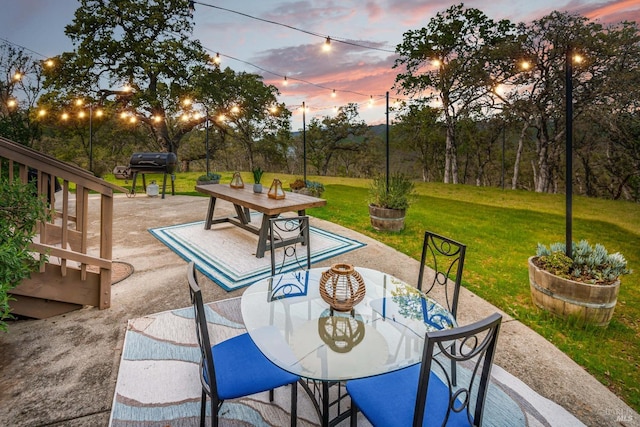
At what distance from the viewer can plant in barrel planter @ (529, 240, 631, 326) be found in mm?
2332

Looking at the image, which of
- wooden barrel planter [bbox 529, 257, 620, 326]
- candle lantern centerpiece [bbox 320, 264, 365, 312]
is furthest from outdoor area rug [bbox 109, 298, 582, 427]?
wooden barrel planter [bbox 529, 257, 620, 326]

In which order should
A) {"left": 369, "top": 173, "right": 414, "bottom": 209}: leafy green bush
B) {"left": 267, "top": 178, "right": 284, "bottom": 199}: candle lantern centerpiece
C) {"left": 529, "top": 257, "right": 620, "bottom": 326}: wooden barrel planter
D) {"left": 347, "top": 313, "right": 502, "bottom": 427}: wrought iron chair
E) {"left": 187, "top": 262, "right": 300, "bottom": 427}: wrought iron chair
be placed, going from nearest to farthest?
1. {"left": 347, "top": 313, "right": 502, "bottom": 427}: wrought iron chair
2. {"left": 187, "top": 262, "right": 300, "bottom": 427}: wrought iron chair
3. {"left": 529, "top": 257, "right": 620, "bottom": 326}: wooden barrel planter
4. {"left": 267, "top": 178, "right": 284, "bottom": 199}: candle lantern centerpiece
5. {"left": 369, "top": 173, "right": 414, "bottom": 209}: leafy green bush

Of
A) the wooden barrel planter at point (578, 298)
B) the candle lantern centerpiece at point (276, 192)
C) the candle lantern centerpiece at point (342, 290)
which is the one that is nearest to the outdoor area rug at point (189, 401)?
the candle lantern centerpiece at point (342, 290)

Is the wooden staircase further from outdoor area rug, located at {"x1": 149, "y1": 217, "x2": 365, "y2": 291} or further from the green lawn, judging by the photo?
the green lawn

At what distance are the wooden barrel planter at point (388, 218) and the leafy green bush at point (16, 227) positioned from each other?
14.2ft

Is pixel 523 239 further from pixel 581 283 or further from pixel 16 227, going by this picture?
pixel 16 227

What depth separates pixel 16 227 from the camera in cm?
190

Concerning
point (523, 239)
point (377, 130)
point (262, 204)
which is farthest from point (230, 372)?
point (377, 130)

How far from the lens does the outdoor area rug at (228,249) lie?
11.0 ft

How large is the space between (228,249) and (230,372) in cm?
302

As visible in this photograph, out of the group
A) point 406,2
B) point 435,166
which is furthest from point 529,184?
point 406,2

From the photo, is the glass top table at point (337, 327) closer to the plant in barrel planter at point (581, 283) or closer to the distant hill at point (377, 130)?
the plant in barrel planter at point (581, 283)

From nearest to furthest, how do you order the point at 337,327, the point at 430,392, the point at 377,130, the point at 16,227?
the point at 430,392 < the point at 337,327 < the point at 16,227 < the point at 377,130

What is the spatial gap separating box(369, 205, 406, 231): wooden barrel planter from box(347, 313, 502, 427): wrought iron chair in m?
3.92
